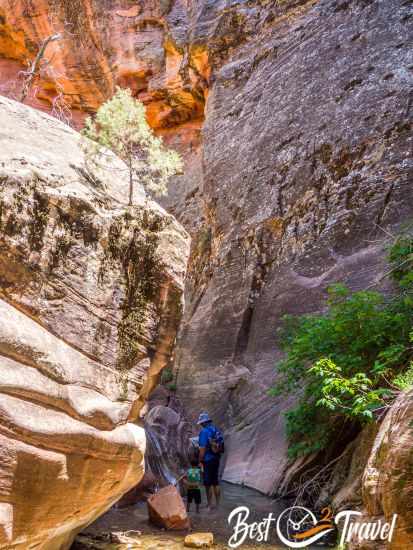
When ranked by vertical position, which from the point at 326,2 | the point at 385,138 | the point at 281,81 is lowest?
the point at 385,138

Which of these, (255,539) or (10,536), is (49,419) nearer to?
(10,536)

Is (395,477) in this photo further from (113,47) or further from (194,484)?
(113,47)

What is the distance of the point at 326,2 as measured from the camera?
15.1 metres

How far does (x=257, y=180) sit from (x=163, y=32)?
11.4m

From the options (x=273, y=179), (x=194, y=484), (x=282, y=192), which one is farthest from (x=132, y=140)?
(x=273, y=179)

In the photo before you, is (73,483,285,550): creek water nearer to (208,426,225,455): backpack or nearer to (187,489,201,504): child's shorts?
(187,489,201,504): child's shorts

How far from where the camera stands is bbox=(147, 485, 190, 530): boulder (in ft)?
21.4

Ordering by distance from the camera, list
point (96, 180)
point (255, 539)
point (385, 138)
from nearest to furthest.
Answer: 1. point (96, 180)
2. point (255, 539)
3. point (385, 138)

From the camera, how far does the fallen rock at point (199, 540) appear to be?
5.69 metres

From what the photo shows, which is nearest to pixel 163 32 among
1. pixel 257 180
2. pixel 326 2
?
pixel 326 2

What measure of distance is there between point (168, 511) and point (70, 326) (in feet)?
11.1
